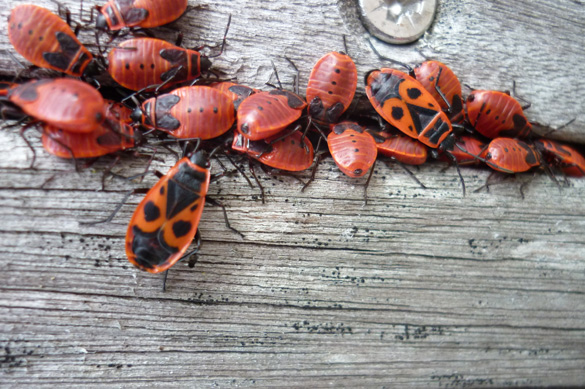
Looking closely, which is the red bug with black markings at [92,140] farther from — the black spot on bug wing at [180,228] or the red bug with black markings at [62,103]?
the black spot on bug wing at [180,228]

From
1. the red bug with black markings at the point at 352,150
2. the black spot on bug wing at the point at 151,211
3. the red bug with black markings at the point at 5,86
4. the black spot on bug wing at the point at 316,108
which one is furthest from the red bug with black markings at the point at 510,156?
the red bug with black markings at the point at 5,86

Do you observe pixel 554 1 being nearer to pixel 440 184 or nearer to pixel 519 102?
pixel 519 102

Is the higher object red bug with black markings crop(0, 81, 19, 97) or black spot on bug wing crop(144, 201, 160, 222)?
red bug with black markings crop(0, 81, 19, 97)

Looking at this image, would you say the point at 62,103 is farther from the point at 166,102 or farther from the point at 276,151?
the point at 276,151

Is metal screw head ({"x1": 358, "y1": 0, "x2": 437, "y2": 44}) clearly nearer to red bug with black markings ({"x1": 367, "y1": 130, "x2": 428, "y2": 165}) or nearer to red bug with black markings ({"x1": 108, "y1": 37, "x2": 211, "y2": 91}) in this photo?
red bug with black markings ({"x1": 367, "y1": 130, "x2": 428, "y2": 165})

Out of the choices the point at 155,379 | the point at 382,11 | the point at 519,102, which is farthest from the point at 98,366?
the point at 519,102

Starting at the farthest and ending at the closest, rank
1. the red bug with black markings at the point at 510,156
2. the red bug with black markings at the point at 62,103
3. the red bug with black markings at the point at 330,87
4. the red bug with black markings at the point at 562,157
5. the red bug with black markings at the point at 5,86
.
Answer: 1. the red bug with black markings at the point at 562,157
2. the red bug with black markings at the point at 510,156
3. the red bug with black markings at the point at 330,87
4. the red bug with black markings at the point at 5,86
5. the red bug with black markings at the point at 62,103

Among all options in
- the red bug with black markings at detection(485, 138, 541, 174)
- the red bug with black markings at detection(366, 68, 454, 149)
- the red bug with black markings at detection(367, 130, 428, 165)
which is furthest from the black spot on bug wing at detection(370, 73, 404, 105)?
the red bug with black markings at detection(485, 138, 541, 174)

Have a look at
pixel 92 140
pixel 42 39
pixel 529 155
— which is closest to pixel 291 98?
pixel 92 140
